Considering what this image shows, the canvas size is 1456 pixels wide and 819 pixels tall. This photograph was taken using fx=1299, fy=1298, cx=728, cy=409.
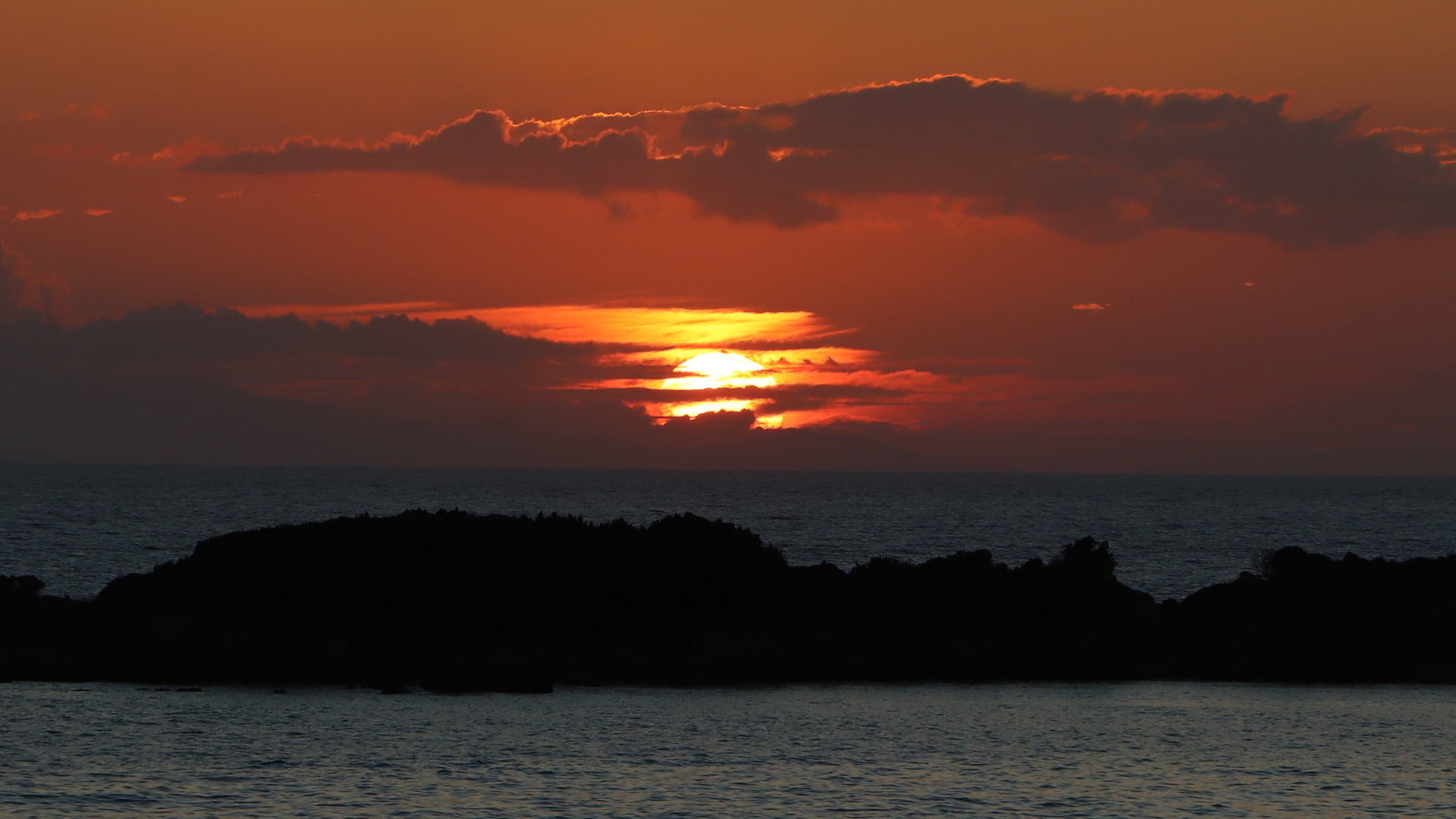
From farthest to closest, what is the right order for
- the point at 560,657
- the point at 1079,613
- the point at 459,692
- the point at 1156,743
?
the point at 1079,613 < the point at 560,657 < the point at 459,692 < the point at 1156,743

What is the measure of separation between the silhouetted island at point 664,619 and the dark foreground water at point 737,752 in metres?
2.70

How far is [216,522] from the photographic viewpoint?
6009 inches

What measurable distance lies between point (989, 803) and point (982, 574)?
26417 millimetres

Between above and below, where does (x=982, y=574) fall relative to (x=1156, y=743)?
above

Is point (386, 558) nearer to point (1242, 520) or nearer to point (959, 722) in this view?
point (959, 722)

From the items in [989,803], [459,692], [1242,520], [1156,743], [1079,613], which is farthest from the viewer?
[1242,520]

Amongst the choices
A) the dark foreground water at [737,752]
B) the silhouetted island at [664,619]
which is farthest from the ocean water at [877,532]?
the dark foreground water at [737,752]

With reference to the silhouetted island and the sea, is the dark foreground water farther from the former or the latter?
the silhouetted island

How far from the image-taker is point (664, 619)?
2217 inches

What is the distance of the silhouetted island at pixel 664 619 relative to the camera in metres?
52.3

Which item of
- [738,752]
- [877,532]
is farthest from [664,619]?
[877,532]

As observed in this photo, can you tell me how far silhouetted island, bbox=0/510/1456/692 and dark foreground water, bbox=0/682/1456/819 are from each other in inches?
106

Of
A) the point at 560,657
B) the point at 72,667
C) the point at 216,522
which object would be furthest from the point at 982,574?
the point at 216,522

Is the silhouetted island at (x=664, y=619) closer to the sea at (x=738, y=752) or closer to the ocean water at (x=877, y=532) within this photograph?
the sea at (x=738, y=752)
